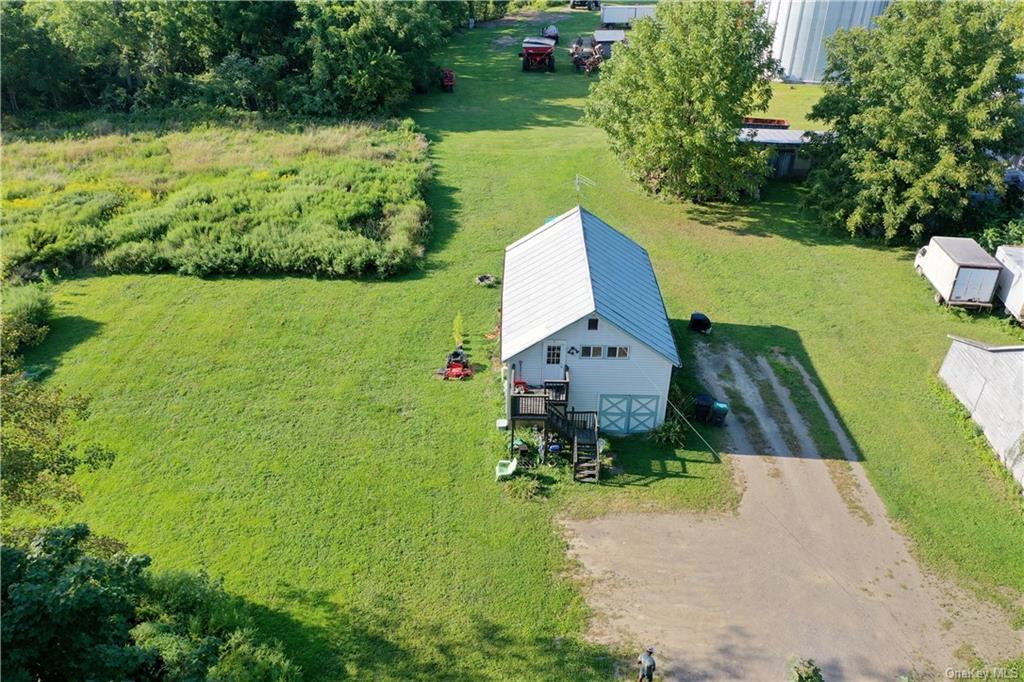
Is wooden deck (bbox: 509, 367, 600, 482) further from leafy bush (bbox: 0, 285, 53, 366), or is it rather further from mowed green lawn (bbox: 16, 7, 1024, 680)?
leafy bush (bbox: 0, 285, 53, 366)

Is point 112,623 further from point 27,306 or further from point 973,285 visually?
point 973,285

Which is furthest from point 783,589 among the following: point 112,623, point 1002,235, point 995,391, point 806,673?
point 1002,235

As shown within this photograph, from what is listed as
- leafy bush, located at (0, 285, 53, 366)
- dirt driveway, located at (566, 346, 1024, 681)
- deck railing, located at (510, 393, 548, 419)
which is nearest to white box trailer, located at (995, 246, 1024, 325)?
dirt driveway, located at (566, 346, 1024, 681)

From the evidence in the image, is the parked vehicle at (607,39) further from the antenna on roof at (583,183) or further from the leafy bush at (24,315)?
the leafy bush at (24,315)

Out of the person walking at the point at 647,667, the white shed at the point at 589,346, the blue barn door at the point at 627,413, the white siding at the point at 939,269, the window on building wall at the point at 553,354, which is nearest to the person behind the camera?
the person walking at the point at 647,667

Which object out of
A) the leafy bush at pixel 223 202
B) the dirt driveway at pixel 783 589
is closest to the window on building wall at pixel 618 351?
the dirt driveway at pixel 783 589
